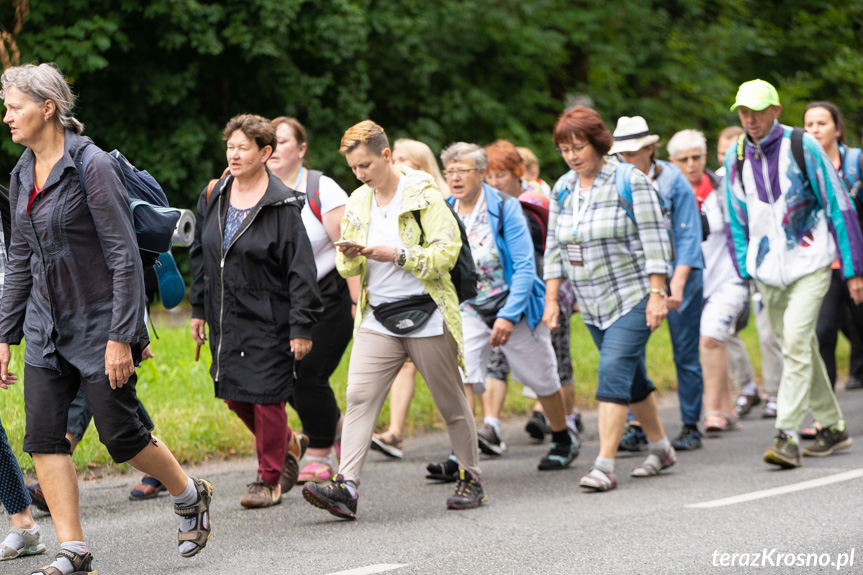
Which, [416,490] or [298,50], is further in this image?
[298,50]

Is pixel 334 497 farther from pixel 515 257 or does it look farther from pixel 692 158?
pixel 692 158

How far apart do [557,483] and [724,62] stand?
1547 centimetres

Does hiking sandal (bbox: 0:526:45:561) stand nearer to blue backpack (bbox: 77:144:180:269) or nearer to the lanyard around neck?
blue backpack (bbox: 77:144:180:269)

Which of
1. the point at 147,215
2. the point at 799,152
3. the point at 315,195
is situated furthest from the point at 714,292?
the point at 147,215

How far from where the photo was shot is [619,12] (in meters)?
20.2

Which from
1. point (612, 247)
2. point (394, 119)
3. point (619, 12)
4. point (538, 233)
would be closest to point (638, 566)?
point (612, 247)

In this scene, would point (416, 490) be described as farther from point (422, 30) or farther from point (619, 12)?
point (619, 12)

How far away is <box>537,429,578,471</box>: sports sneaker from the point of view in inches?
292

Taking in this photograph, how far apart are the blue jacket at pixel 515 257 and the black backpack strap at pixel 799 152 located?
1739 mm

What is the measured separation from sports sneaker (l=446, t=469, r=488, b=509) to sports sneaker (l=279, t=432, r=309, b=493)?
100cm

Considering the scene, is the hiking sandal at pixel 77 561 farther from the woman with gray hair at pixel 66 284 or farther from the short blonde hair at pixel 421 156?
the short blonde hair at pixel 421 156

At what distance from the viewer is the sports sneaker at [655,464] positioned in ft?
23.2

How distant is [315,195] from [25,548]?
8.70 ft

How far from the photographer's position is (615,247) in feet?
22.1
